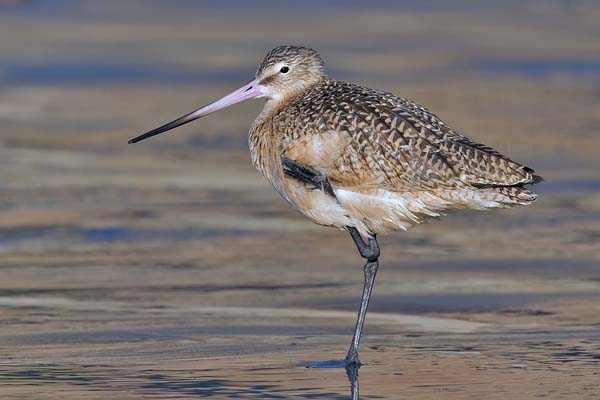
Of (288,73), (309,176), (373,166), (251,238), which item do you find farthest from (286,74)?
(251,238)

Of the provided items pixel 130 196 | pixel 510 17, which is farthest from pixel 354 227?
pixel 510 17

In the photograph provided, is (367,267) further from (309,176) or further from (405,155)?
(405,155)

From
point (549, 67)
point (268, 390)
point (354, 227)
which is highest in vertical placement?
point (549, 67)

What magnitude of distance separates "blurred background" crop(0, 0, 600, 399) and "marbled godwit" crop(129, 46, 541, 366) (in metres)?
0.59

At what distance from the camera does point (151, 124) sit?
48.8ft

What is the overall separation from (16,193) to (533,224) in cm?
388

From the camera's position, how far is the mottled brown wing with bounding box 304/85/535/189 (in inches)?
308

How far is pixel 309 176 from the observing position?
8.14 metres

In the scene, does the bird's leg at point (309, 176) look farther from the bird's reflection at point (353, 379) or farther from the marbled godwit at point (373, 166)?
the bird's reflection at point (353, 379)

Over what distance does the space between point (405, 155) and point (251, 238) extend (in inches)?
115

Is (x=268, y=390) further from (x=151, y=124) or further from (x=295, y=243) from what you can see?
(x=151, y=124)

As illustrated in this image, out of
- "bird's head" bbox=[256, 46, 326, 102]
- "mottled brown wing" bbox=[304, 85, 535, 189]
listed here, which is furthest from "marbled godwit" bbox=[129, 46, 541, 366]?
"bird's head" bbox=[256, 46, 326, 102]

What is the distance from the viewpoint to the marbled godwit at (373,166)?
7855mm

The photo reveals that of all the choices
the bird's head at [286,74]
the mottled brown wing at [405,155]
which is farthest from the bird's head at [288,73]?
the mottled brown wing at [405,155]
